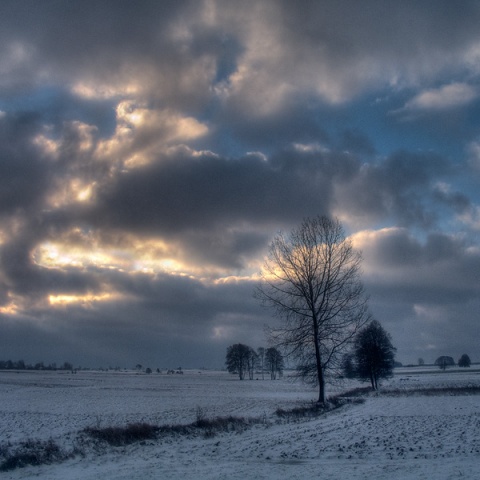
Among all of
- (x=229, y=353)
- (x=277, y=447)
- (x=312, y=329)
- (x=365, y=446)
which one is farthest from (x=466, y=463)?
(x=229, y=353)

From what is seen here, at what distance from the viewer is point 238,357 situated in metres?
142

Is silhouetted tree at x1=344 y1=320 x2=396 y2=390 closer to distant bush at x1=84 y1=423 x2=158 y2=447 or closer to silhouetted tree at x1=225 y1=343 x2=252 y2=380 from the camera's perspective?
distant bush at x1=84 y1=423 x2=158 y2=447

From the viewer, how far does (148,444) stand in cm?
1633

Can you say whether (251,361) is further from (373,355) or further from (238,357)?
(373,355)

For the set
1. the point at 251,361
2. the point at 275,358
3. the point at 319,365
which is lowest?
the point at 251,361

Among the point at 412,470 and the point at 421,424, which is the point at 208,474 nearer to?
the point at 412,470

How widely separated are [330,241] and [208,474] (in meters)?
21.6

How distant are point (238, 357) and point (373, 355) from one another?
276 feet

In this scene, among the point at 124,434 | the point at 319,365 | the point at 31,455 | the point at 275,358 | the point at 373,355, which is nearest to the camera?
the point at 31,455

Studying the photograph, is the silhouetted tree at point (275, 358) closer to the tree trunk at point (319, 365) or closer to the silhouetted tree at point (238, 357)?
the tree trunk at point (319, 365)

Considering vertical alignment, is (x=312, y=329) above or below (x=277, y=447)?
above

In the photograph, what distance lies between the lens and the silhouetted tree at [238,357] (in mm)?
141125

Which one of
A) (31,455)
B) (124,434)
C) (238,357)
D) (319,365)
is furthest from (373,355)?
(238,357)

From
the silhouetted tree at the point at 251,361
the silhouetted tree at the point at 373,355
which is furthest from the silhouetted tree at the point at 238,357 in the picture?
the silhouetted tree at the point at 373,355
